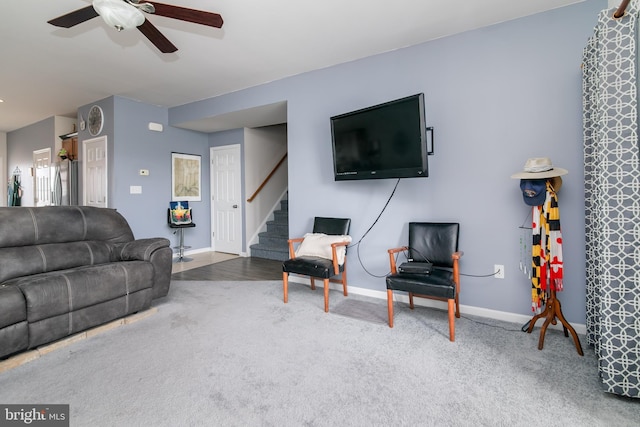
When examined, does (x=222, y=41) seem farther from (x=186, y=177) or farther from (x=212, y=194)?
A: (x=212, y=194)

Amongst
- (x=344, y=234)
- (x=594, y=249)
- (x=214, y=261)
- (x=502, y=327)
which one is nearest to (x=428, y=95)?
(x=344, y=234)

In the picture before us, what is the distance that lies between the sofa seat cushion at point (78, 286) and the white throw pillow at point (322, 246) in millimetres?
1517

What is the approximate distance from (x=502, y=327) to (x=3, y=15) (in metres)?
4.95

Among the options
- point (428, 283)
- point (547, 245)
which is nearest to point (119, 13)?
point (428, 283)

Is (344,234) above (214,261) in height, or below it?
above

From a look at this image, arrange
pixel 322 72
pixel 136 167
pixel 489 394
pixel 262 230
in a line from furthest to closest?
1. pixel 262 230
2. pixel 136 167
3. pixel 322 72
4. pixel 489 394

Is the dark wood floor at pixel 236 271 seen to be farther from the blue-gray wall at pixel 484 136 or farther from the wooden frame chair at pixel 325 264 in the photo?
the blue-gray wall at pixel 484 136

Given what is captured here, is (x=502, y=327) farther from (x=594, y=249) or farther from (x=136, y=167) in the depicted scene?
(x=136, y=167)

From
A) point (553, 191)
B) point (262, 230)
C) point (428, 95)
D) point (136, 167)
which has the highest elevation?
point (428, 95)

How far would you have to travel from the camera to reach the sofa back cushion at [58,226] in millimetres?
2549

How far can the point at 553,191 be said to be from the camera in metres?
2.29

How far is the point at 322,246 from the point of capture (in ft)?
10.7

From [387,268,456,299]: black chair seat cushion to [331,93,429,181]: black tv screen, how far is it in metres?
0.86
